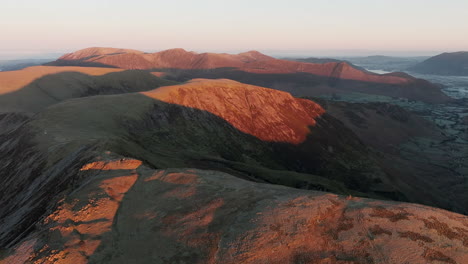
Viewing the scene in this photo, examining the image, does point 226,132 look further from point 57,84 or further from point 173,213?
point 57,84

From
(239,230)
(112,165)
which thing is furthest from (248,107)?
(239,230)

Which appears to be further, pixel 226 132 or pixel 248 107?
pixel 248 107

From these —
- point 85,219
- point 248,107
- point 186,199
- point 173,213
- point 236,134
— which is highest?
point 186,199

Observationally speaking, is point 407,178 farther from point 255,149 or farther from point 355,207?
point 355,207

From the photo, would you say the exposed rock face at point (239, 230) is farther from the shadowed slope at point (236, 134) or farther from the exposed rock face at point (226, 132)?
the shadowed slope at point (236, 134)

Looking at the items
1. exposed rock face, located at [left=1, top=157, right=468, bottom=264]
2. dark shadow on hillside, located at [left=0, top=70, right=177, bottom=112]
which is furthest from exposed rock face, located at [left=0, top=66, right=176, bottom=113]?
exposed rock face, located at [left=1, top=157, right=468, bottom=264]

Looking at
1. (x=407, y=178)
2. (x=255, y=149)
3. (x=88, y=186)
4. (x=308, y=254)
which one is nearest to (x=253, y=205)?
(x=308, y=254)
